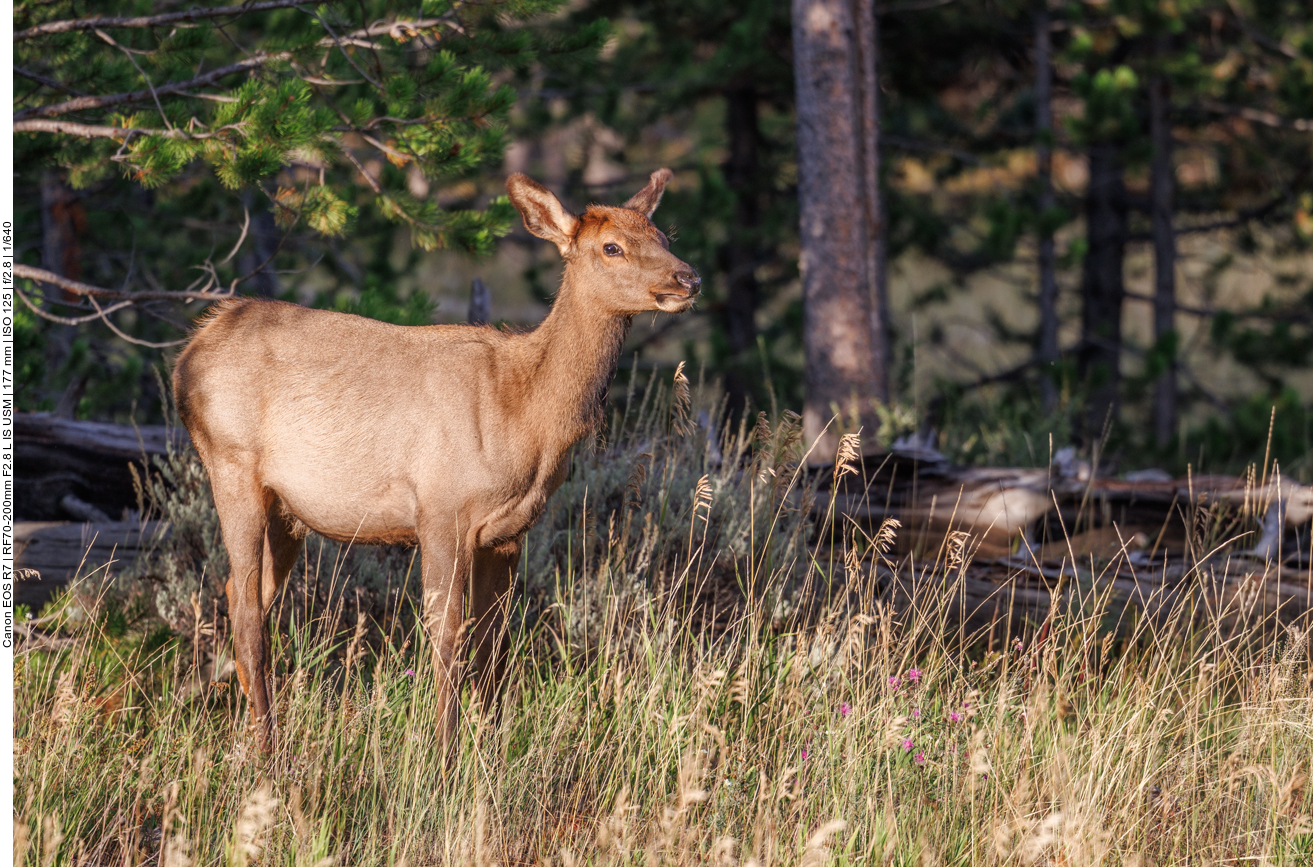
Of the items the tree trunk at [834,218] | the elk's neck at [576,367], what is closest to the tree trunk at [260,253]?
the tree trunk at [834,218]

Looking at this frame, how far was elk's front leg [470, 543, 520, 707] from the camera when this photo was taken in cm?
482

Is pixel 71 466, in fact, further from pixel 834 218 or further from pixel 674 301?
pixel 834 218

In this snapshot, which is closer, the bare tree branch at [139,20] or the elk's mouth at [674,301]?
the elk's mouth at [674,301]

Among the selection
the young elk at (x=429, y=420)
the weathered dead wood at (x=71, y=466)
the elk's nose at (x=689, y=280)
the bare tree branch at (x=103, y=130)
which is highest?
the bare tree branch at (x=103, y=130)

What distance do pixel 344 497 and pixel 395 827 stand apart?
1.40 meters

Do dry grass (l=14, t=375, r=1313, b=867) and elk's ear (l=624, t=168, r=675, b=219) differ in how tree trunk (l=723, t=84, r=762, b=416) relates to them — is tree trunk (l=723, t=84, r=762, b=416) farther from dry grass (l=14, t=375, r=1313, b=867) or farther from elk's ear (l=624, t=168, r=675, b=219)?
dry grass (l=14, t=375, r=1313, b=867)

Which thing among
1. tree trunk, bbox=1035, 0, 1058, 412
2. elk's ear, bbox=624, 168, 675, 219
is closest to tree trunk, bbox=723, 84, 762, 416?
tree trunk, bbox=1035, 0, 1058, 412

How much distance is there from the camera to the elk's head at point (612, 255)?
4504 millimetres

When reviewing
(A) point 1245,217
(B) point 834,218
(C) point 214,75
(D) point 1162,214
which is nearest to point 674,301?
(C) point 214,75

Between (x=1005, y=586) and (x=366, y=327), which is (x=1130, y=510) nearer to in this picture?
(x=1005, y=586)

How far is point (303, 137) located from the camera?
521 cm

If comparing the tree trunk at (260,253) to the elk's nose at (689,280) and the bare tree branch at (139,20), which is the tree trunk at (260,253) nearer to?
the bare tree branch at (139,20)

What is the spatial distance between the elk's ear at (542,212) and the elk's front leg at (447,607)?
51.6 inches

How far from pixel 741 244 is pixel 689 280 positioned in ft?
32.0
